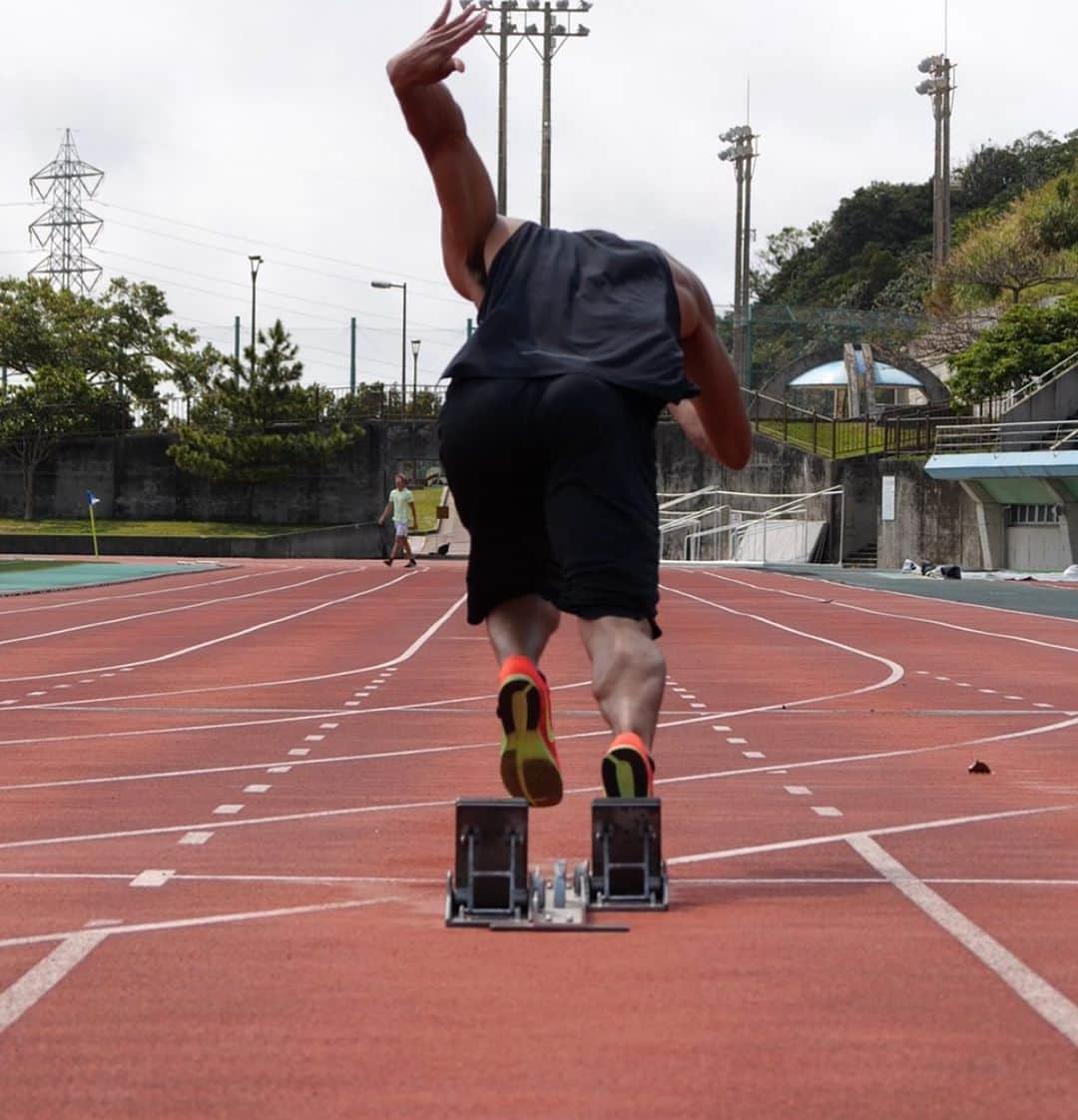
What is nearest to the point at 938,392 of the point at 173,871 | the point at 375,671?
the point at 375,671

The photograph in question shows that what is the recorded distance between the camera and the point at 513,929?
5.14 meters

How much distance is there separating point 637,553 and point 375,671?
11.2m

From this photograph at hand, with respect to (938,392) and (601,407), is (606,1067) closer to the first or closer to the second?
(601,407)

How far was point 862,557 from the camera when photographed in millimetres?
60344

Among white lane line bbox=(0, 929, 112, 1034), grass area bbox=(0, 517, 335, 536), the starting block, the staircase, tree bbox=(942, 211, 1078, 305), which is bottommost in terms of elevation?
the staircase

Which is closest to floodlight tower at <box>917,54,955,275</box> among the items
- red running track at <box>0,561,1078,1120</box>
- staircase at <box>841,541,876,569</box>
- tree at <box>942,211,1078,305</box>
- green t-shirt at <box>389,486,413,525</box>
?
tree at <box>942,211,1078,305</box>

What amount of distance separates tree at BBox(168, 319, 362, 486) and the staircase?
20598 mm

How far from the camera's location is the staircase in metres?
59.8

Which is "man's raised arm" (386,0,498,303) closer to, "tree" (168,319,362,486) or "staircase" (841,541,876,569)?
"staircase" (841,541,876,569)

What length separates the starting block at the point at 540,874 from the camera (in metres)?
5.11

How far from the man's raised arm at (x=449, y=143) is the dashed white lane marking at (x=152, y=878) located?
1855 millimetres

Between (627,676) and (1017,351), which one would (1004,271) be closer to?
(1017,351)

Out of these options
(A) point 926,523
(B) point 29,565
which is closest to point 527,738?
(B) point 29,565

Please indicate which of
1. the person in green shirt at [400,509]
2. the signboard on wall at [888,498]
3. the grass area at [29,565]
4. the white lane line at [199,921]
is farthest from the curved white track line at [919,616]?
the white lane line at [199,921]
